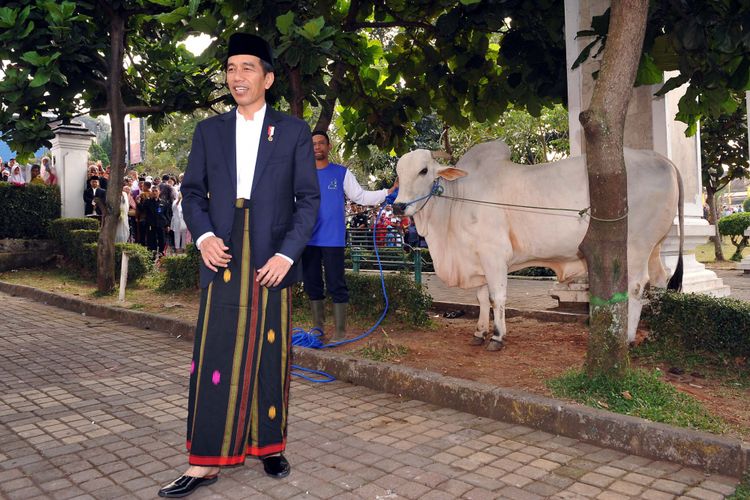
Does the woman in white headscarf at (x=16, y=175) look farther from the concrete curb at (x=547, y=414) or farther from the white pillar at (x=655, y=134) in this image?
the white pillar at (x=655, y=134)

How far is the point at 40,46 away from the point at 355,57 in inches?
169

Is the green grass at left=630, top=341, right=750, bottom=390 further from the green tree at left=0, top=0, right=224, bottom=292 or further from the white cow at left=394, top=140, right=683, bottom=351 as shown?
the green tree at left=0, top=0, right=224, bottom=292

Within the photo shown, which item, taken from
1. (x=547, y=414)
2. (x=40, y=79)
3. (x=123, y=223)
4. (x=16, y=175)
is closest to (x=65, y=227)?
(x=123, y=223)

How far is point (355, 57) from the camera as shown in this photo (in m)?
7.22

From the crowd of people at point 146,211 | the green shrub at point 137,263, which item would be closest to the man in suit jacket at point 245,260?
the green shrub at point 137,263

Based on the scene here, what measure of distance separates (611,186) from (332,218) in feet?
9.25

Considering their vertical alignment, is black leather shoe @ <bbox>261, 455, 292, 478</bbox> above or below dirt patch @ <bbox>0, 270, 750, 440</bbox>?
below

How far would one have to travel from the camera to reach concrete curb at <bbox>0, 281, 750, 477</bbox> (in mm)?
3654

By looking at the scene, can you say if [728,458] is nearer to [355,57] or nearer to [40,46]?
[355,57]

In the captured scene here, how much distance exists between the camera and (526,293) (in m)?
10.6

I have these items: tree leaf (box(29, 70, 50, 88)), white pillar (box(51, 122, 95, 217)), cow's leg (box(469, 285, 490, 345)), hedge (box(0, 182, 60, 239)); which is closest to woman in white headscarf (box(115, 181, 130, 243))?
white pillar (box(51, 122, 95, 217))

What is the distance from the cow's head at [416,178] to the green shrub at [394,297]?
1415 millimetres

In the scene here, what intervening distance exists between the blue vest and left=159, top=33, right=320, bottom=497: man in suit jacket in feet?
9.09

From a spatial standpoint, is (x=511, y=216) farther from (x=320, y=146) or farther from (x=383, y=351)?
(x=320, y=146)
